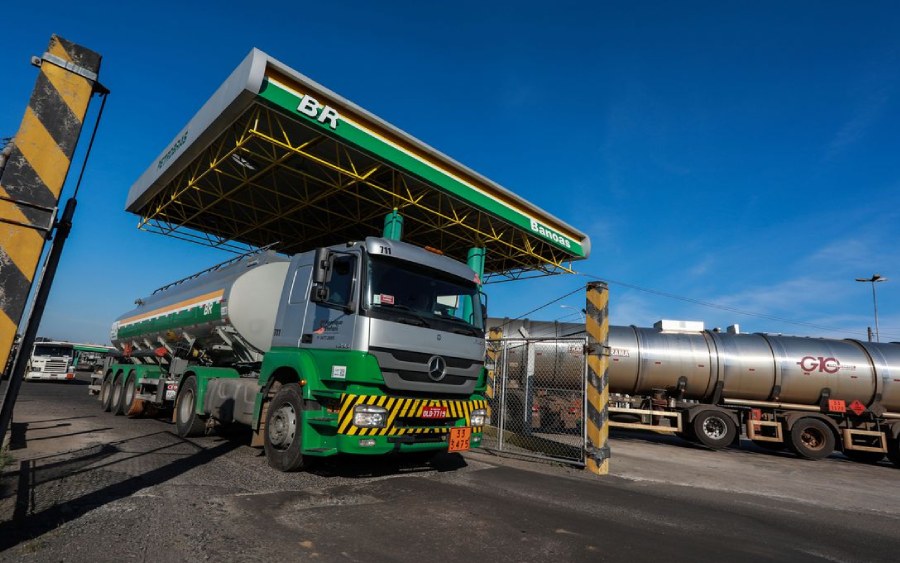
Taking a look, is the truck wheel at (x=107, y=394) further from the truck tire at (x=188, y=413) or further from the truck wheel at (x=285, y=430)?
the truck wheel at (x=285, y=430)

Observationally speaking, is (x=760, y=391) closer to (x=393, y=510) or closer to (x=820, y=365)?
(x=820, y=365)

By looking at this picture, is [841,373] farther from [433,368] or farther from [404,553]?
[404,553]

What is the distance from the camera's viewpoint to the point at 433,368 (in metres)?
6.02

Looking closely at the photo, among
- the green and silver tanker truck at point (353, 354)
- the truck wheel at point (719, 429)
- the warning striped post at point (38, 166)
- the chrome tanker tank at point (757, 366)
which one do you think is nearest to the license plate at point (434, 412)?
the green and silver tanker truck at point (353, 354)

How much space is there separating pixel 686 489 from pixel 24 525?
8013 mm

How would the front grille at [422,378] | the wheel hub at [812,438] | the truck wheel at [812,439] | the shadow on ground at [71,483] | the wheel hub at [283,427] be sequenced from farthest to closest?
the wheel hub at [812,438] → the truck wheel at [812,439] → the wheel hub at [283,427] → the front grille at [422,378] → the shadow on ground at [71,483]

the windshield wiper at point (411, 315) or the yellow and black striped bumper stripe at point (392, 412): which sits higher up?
the windshield wiper at point (411, 315)

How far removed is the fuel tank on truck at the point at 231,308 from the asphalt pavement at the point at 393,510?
1.85 m

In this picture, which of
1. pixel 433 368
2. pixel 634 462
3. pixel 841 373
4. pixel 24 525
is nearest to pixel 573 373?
pixel 634 462

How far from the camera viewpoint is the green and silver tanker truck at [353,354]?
5551 millimetres

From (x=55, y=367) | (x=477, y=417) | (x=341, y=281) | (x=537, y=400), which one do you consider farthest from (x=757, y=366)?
(x=55, y=367)

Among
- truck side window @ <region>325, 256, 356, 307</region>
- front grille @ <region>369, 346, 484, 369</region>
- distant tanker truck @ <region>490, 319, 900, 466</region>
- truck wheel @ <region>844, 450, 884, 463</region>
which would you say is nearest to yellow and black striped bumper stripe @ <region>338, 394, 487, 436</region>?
front grille @ <region>369, 346, 484, 369</region>

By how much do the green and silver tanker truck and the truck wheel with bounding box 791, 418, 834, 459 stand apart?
37.5ft

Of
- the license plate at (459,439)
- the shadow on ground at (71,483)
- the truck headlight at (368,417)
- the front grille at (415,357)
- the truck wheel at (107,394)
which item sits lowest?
the shadow on ground at (71,483)
